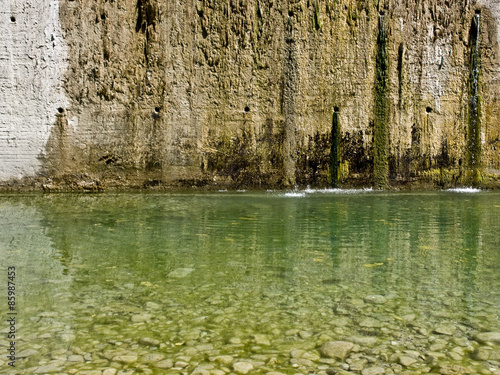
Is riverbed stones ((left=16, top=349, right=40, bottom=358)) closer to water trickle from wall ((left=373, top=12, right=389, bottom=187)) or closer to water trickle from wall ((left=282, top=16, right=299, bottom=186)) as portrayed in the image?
water trickle from wall ((left=282, top=16, right=299, bottom=186))

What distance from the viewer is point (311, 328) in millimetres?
2051

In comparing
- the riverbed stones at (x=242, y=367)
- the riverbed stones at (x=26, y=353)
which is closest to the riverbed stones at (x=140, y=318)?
the riverbed stones at (x=26, y=353)

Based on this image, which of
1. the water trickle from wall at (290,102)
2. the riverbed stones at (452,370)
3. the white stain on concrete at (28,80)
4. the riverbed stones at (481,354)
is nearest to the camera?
the riverbed stones at (452,370)

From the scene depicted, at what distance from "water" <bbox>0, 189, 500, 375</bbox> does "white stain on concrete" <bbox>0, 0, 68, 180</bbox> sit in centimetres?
262

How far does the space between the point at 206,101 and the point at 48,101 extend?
2.48 metres

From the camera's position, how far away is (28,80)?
23.5 feet

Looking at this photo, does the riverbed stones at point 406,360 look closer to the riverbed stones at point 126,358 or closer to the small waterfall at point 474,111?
the riverbed stones at point 126,358

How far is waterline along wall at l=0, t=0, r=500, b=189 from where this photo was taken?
7164mm

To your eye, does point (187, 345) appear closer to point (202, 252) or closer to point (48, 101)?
point (202, 252)

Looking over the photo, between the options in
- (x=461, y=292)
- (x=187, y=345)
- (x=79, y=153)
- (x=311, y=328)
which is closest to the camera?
(x=187, y=345)

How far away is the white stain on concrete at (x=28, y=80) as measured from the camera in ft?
23.3

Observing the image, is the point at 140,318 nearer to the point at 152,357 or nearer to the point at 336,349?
the point at 152,357

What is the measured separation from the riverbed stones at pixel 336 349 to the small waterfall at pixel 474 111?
6.55 m

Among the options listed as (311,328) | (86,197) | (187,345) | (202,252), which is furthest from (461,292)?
(86,197)
